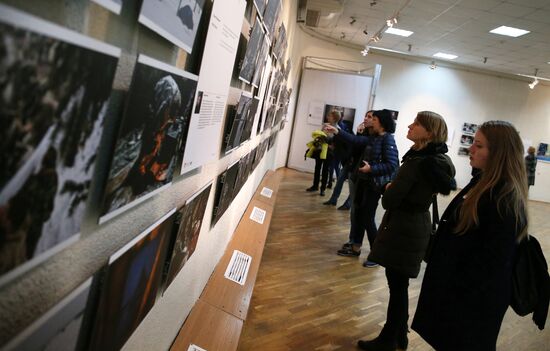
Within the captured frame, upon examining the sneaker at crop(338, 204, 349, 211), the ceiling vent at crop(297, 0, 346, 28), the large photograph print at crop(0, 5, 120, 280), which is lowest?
the sneaker at crop(338, 204, 349, 211)

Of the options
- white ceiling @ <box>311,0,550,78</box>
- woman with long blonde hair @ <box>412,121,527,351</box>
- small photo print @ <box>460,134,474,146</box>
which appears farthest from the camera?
small photo print @ <box>460,134,474,146</box>

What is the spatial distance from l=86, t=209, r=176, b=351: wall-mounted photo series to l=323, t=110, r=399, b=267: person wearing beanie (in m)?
3.28

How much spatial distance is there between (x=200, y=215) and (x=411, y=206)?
1.82 m

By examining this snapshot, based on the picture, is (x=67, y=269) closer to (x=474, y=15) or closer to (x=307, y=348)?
(x=307, y=348)

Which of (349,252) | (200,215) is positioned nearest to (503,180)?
(200,215)

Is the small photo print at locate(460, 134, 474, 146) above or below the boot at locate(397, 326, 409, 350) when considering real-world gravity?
above

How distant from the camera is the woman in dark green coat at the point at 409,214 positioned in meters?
2.76

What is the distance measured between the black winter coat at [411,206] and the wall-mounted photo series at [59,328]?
2419 mm

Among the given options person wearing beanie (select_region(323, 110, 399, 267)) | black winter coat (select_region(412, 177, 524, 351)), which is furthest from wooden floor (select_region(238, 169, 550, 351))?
black winter coat (select_region(412, 177, 524, 351))

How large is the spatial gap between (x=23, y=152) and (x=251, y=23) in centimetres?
188

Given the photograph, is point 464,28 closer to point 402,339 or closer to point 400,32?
→ point 400,32

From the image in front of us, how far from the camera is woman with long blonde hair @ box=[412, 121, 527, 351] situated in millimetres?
1974

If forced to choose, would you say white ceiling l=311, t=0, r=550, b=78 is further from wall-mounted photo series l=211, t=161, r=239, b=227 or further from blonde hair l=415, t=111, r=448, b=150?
wall-mounted photo series l=211, t=161, r=239, b=227

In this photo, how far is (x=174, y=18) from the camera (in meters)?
0.88
